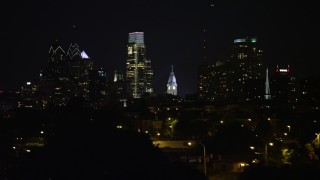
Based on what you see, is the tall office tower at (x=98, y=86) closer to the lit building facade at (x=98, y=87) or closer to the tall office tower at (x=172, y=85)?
the lit building facade at (x=98, y=87)

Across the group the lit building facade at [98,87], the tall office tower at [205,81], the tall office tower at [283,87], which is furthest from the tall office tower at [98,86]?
the tall office tower at [283,87]

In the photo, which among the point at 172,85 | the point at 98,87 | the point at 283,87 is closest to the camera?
the point at 283,87

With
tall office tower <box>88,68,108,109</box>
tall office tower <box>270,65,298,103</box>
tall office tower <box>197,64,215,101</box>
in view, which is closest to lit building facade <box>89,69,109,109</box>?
tall office tower <box>88,68,108,109</box>

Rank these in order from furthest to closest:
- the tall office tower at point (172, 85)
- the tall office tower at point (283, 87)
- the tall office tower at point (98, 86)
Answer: the tall office tower at point (172, 85)
the tall office tower at point (98, 86)
the tall office tower at point (283, 87)

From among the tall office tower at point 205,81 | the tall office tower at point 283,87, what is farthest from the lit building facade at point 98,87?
the tall office tower at point 283,87

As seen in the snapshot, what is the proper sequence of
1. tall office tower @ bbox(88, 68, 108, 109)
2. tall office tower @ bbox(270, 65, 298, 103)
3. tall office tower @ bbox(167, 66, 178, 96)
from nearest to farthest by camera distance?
tall office tower @ bbox(270, 65, 298, 103) < tall office tower @ bbox(88, 68, 108, 109) < tall office tower @ bbox(167, 66, 178, 96)

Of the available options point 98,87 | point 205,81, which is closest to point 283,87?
point 205,81

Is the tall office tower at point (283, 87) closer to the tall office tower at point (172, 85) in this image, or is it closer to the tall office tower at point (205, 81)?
the tall office tower at point (205, 81)

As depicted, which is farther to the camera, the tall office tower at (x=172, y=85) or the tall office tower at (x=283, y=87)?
the tall office tower at (x=172, y=85)

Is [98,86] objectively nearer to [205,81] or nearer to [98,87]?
[98,87]

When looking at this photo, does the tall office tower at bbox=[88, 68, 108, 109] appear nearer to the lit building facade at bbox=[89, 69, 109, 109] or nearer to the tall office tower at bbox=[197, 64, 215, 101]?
the lit building facade at bbox=[89, 69, 109, 109]

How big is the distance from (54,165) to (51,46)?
110403 millimetres

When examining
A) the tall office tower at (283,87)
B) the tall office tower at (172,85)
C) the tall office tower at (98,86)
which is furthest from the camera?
the tall office tower at (172,85)

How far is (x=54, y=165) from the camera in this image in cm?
1781
